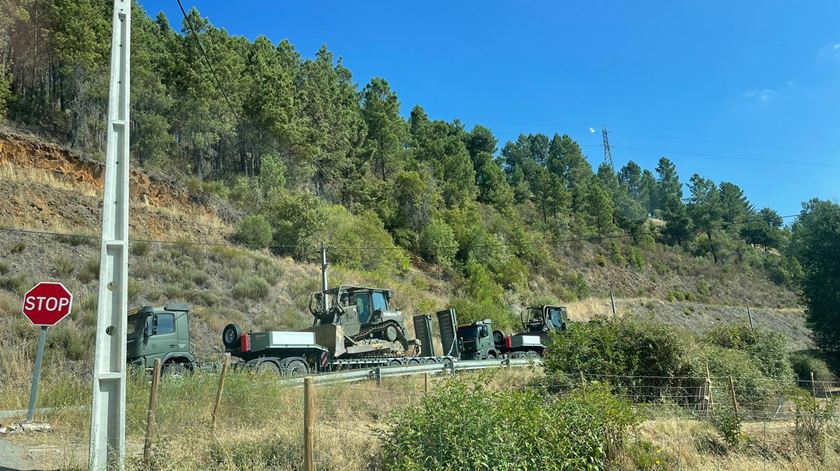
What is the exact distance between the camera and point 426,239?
5225 cm

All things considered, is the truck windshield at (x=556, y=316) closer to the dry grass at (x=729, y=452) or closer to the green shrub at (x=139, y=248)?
the dry grass at (x=729, y=452)

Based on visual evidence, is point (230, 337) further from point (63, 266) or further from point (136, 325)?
point (63, 266)

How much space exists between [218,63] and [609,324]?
3721 cm

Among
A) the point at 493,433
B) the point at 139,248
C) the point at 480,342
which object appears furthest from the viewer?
the point at 139,248

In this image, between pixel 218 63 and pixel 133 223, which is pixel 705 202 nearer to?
pixel 218 63

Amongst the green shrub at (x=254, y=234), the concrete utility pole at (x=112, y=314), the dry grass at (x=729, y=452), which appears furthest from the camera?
the green shrub at (x=254, y=234)

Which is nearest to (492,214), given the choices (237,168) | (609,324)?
(237,168)

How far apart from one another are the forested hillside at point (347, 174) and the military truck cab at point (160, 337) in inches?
314

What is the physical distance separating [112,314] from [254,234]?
30618mm

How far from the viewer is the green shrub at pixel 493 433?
7.09m

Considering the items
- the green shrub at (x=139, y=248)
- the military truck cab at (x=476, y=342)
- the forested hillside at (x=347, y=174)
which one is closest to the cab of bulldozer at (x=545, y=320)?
the military truck cab at (x=476, y=342)

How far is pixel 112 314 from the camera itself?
6.91m

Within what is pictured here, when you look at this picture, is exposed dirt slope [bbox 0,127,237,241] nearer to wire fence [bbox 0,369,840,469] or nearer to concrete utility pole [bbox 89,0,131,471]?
wire fence [bbox 0,369,840,469]

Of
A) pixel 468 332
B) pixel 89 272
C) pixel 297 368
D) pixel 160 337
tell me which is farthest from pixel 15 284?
pixel 468 332
